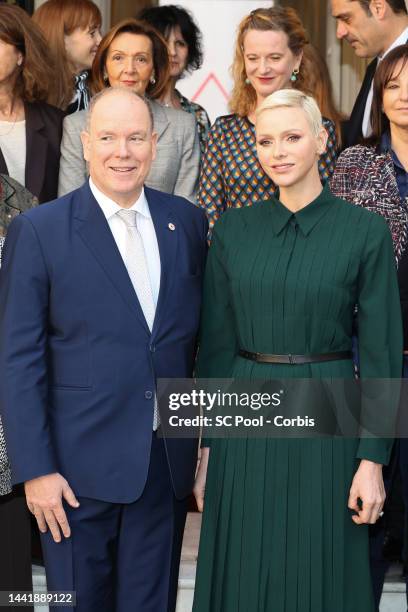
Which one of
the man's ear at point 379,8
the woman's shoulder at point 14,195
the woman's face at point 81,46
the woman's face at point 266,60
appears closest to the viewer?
the woman's shoulder at point 14,195

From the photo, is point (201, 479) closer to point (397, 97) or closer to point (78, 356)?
point (78, 356)

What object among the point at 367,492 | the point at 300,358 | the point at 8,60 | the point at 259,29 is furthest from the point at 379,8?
the point at 367,492

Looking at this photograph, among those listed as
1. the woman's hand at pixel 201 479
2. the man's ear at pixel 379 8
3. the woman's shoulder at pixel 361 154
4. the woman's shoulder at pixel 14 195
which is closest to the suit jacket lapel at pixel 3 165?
the woman's shoulder at pixel 14 195

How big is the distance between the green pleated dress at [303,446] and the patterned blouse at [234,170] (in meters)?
1.01

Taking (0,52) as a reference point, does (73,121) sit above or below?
below

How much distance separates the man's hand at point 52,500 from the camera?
275 cm

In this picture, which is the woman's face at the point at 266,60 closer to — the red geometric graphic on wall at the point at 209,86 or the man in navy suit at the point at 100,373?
the man in navy suit at the point at 100,373

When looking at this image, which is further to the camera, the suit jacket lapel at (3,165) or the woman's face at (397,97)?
the suit jacket lapel at (3,165)

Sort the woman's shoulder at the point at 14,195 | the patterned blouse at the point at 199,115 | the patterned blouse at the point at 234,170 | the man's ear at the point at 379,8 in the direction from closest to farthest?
1. the woman's shoulder at the point at 14,195
2. the patterned blouse at the point at 234,170
3. the patterned blouse at the point at 199,115
4. the man's ear at the point at 379,8

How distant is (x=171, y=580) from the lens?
2920 mm

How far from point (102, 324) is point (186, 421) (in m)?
0.38

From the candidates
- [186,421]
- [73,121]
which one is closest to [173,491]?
[186,421]

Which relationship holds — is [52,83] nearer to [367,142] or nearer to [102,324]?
[367,142]

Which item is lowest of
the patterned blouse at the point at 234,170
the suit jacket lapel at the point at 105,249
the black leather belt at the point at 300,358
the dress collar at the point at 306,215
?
the black leather belt at the point at 300,358
